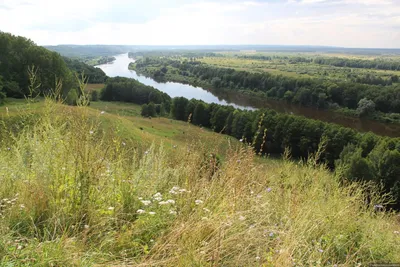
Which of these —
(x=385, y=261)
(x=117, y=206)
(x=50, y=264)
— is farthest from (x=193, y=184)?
(x=385, y=261)

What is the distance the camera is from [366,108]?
58031 mm

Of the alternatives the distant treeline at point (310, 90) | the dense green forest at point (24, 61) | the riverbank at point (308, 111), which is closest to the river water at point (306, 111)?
the riverbank at point (308, 111)

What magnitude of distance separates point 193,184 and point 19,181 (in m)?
1.97

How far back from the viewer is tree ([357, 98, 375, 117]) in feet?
190

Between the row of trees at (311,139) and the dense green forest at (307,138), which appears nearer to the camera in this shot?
the dense green forest at (307,138)

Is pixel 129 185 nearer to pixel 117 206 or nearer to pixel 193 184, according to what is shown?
pixel 117 206

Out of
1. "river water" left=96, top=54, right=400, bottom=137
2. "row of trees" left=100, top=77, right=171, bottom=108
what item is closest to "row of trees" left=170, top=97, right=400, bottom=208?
"row of trees" left=100, top=77, right=171, bottom=108

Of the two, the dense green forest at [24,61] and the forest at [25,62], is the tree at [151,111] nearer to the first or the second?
the forest at [25,62]

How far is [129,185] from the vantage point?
124 inches

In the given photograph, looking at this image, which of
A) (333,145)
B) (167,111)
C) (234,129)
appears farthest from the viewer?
(167,111)

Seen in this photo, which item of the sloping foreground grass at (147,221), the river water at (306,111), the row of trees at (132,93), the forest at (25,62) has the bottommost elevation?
the river water at (306,111)

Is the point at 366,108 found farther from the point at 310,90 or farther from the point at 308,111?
the point at 310,90

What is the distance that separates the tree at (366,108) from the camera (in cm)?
5806

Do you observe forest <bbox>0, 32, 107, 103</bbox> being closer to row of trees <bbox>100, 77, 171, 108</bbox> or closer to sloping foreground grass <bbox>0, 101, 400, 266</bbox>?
row of trees <bbox>100, 77, 171, 108</bbox>
